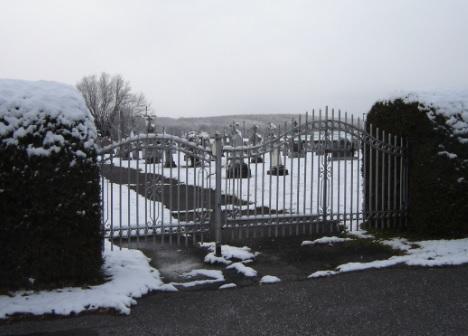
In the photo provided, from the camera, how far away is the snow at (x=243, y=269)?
20.8 feet

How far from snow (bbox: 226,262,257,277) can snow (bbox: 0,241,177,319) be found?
1038mm

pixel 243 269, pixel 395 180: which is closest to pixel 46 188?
pixel 243 269

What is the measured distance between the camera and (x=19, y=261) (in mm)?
5367

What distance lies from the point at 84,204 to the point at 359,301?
3.23m

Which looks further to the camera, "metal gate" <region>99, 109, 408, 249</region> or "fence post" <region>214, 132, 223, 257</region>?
"metal gate" <region>99, 109, 408, 249</region>

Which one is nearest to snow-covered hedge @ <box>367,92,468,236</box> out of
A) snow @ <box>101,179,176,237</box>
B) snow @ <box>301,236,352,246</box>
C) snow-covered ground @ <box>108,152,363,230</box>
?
snow-covered ground @ <box>108,152,363,230</box>

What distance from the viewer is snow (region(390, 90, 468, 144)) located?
789 centimetres

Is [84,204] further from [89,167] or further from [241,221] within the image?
[241,221]

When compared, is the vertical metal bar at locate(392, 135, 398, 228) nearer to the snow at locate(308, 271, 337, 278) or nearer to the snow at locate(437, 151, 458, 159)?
the snow at locate(437, 151, 458, 159)

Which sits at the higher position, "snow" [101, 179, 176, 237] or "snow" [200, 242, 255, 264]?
"snow" [101, 179, 176, 237]

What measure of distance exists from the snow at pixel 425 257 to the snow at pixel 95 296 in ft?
6.96

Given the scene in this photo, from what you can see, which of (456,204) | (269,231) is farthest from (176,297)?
(456,204)

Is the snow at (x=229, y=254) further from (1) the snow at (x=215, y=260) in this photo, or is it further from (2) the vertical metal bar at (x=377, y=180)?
(2) the vertical metal bar at (x=377, y=180)

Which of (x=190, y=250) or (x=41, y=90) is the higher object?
(x=41, y=90)
